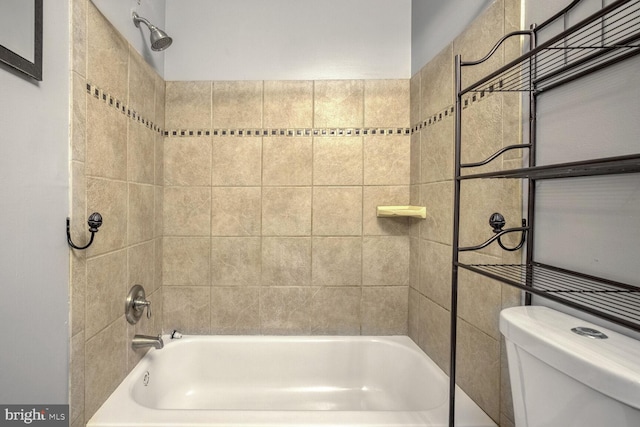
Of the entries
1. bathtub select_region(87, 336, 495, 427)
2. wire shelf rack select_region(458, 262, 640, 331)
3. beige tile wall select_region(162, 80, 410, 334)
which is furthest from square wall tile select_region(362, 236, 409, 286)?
wire shelf rack select_region(458, 262, 640, 331)

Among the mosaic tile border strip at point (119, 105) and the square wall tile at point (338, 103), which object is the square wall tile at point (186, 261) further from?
the square wall tile at point (338, 103)

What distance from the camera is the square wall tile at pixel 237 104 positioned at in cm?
178

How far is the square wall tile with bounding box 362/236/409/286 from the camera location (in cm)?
180

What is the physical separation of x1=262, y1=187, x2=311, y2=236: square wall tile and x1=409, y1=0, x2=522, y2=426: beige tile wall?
585mm

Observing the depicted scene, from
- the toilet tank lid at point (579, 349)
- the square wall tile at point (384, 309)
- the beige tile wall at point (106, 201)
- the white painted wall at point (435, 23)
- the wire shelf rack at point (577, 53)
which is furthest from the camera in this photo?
the square wall tile at point (384, 309)

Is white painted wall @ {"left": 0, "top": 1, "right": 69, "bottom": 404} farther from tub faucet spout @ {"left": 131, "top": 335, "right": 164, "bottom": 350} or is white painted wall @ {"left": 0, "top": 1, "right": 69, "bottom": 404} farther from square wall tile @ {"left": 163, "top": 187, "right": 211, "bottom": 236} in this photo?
square wall tile @ {"left": 163, "top": 187, "right": 211, "bottom": 236}

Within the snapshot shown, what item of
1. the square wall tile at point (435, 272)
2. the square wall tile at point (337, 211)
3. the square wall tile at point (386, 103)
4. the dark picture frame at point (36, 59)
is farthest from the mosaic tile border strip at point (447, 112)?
the dark picture frame at point (36, 59)

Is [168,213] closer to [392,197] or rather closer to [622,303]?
[392,197]

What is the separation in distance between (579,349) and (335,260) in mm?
1240

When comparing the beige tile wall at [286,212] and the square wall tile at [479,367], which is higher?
the beige tile wall at [286,212]

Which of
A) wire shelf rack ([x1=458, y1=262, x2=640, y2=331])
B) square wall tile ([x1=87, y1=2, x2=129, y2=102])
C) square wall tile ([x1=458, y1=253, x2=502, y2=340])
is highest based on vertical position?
square wall tile ([x1=87, y1=2, x2=129, y2=102])

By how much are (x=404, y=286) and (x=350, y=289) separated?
301 mm

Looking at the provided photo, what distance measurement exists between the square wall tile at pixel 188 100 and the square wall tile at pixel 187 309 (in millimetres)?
924
